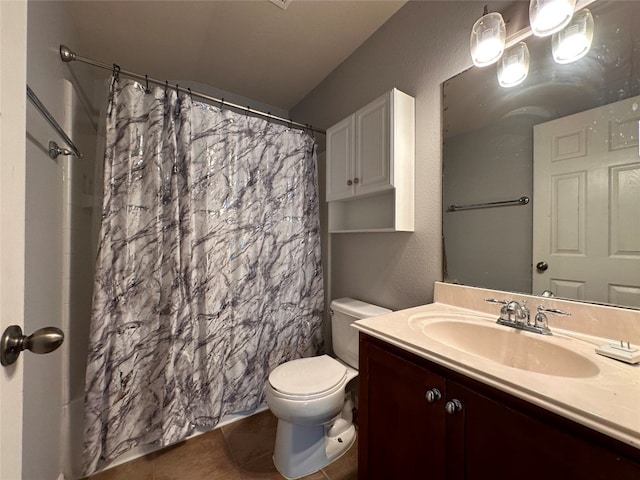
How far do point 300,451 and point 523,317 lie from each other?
46.5 inches

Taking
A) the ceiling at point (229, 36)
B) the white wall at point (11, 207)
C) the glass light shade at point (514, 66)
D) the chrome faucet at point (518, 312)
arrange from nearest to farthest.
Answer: the white wall at point (11, 207) → the chrome faucet at point (518, 312) → the glass light shade at point (514, 66) → the ceiling at point (229, 36)

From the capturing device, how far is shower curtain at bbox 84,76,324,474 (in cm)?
128

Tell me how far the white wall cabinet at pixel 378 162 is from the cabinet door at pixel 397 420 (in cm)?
72

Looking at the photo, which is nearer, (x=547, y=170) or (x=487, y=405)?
(x=487, y=405)

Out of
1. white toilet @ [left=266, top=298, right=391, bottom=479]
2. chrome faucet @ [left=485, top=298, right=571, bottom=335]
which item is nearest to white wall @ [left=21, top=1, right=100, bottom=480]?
white toilet @ [left=266, top=298, right=391, bottom=479]

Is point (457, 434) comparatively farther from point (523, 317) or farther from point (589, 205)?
point (589, 205)

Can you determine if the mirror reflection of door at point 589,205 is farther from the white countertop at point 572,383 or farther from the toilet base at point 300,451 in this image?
the toilet base at point 300,451

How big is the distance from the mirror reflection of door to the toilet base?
1229 millimetres

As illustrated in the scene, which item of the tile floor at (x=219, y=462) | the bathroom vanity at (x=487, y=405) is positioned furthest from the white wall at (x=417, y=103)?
the tile floor at (x=219, y=462)

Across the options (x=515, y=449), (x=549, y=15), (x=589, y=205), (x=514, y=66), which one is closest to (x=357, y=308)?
(x=515, y=449)

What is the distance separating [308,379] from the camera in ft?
4.26

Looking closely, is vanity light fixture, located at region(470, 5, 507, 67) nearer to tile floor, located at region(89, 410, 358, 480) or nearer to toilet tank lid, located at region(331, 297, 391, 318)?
toilet tank lid, located at region(331, 297, 391, 318)

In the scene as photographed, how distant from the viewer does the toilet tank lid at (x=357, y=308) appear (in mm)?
1490

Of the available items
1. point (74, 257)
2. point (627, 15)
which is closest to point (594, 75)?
point (627, 15)
